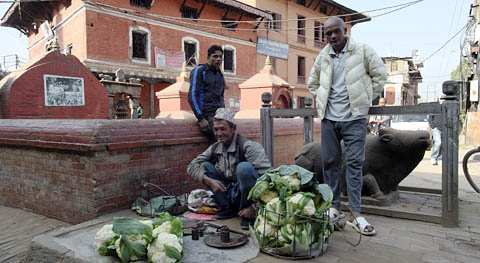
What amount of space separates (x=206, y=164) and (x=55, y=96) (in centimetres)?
548

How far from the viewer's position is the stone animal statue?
3.62 meters

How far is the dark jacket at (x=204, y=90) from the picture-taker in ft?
13.3

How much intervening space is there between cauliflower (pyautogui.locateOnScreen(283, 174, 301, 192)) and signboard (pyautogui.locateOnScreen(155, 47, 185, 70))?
15279mm

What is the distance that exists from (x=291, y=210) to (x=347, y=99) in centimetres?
138

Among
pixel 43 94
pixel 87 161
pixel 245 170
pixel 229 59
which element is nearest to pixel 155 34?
pixel 229 59

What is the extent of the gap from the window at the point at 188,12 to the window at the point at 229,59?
2779 millimetres

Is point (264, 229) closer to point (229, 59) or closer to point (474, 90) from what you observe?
point (474, 90)

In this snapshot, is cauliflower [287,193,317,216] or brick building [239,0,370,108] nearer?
cauliflower [287,193,317,216]

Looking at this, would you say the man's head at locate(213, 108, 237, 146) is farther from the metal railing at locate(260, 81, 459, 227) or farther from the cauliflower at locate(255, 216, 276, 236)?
the metal railing at locate(260, 81, 459, 227)

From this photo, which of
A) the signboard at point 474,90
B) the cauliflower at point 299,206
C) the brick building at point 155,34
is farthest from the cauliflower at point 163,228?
the signboard at point 474,90

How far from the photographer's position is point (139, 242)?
2.21 m

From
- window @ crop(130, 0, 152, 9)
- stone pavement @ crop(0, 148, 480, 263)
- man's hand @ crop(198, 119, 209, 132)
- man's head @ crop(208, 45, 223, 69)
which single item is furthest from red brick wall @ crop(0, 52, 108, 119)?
window @ crop(130, 0, 152, 9)

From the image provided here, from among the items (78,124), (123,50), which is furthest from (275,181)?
(123,50)

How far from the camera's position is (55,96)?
7188 mm
